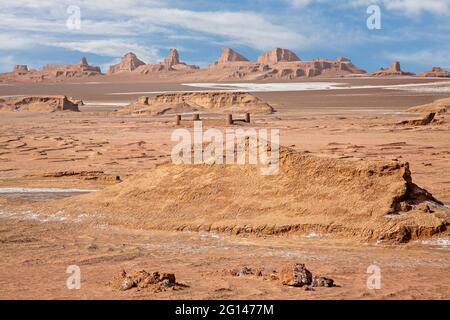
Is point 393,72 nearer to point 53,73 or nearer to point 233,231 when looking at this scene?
point 53,73

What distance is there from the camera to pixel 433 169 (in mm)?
16547

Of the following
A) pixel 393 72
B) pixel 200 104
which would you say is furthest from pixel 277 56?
pixel 200 104

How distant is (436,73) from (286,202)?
446 ft

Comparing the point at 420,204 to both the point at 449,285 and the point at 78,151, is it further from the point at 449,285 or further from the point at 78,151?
the point at 78,151

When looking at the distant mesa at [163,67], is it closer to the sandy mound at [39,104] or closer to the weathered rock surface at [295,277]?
the sandy mound at [39,104]

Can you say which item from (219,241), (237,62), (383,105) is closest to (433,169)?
(219,241)

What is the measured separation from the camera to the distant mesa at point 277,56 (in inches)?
7475

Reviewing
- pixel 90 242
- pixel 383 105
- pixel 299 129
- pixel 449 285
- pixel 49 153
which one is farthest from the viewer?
pixel 383 105

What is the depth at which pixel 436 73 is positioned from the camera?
136375 mm

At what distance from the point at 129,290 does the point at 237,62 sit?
183014 mm

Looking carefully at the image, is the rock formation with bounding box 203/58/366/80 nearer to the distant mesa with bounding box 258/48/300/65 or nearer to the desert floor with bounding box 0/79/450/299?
the distant mesa with bounding box 258/48/300/65

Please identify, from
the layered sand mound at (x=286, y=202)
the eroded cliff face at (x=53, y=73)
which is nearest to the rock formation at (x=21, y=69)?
the eroded cliff face at (x=53, y=73)
